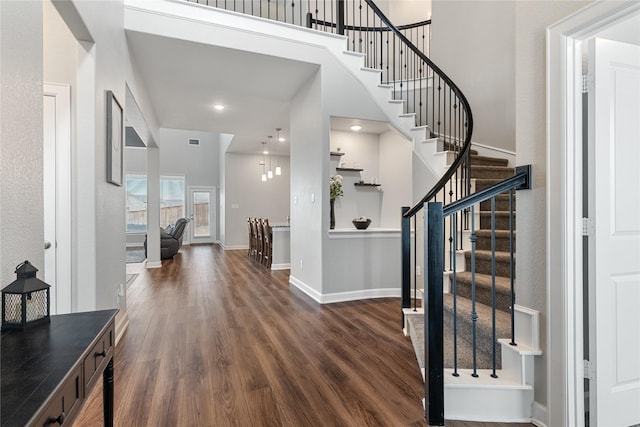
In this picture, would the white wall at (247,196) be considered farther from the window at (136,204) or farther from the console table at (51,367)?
the console table at (51,367)

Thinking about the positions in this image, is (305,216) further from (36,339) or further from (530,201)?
(36,339)

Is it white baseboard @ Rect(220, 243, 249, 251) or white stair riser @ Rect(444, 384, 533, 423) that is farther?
white baseboard @ Rect(220, 243, 249, 251)

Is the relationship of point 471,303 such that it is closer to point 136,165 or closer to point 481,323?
point 481,323

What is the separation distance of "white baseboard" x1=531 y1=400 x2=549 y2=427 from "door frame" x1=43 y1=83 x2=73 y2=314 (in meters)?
3.01

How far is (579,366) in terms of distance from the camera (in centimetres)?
154

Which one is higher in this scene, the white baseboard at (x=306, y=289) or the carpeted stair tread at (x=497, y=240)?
the carpeted stair tread at (x=497, y=240)

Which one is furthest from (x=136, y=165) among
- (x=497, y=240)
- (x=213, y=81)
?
(x=497, y=240)

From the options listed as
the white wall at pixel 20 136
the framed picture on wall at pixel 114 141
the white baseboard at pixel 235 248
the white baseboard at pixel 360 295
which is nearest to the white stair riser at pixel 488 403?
the white wall at pixel 20 136

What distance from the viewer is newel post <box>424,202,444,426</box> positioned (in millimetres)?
1638

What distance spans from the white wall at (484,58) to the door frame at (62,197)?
481 cm

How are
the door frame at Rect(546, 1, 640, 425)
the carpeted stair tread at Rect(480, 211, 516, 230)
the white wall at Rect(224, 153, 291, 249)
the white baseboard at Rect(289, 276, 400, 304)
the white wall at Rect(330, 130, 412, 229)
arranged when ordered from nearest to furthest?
1. the door frame at Rect(546, 1, 640, 425)
2. the carpeted stair tread at Rect(480, 211, 516, 230)
3. the white baseboard at Rect(289, 276, 400, 304)
4. the white wall at Rect(330, 130, 412, 229)
5. the white wall at Rect(224, 153, 291, 249)

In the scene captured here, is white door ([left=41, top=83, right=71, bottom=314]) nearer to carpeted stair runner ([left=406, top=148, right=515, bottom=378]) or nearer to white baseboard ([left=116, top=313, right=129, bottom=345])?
white baseboard ([left=116, top=313, right=129, bottom=345])

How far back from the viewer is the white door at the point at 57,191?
2.23 metres

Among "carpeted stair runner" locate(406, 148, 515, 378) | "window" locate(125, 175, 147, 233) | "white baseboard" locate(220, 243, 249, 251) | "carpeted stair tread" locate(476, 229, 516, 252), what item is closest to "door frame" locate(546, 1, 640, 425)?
"carpeted stair runner" locate(406, 148, 515, 378)
